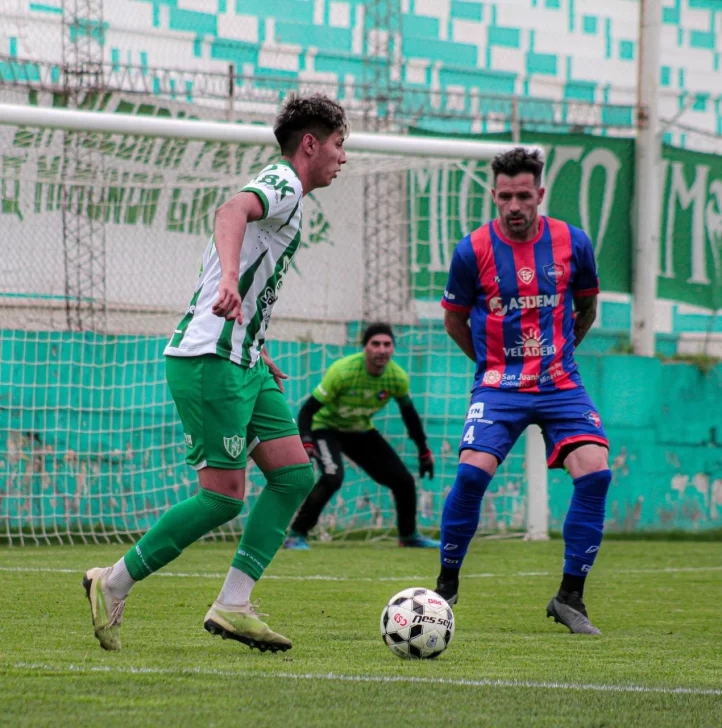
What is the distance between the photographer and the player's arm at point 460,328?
6.18 m

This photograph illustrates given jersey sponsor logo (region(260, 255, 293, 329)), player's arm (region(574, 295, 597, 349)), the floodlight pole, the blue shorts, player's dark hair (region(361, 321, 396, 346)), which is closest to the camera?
jersey sponsor logo (region(260, 255, 293, 329))

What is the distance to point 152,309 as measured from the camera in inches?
472

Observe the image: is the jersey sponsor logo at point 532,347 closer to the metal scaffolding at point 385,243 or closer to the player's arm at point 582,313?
the player's arm at point 582,313

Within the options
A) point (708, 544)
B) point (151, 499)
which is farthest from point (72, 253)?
point (708, 544)

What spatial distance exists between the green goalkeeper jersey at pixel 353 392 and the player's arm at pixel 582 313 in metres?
4.52

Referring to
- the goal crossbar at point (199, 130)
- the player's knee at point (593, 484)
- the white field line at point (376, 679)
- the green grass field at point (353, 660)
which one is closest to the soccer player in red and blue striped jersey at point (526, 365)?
the player's knee at point (593, 484)

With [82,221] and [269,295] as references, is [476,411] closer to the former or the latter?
[269,295]

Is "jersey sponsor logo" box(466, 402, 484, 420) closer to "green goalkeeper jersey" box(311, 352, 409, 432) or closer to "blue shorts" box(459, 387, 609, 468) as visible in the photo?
"blue shorts" box(459, 387, 609, 468)

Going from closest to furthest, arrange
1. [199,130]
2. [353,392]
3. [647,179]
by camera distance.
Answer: [199,130]
[353,392]
[647,179]

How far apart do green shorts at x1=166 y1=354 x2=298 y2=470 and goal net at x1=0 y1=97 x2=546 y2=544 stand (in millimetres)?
5895

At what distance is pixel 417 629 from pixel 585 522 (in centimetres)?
154

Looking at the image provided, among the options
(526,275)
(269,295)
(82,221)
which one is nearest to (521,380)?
(526,275)

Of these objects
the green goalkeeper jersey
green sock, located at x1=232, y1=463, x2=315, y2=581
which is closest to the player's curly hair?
green sock, located at x1=232, y1=463, x2=315, y2=581

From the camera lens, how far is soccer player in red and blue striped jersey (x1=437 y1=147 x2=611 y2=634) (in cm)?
567
